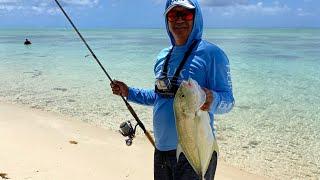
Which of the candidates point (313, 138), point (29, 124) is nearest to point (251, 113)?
point (313, 138)

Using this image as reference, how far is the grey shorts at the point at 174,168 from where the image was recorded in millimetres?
2975

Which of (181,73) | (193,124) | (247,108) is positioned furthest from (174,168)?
(247,108)

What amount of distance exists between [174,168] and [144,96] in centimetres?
74

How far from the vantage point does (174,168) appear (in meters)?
3.11

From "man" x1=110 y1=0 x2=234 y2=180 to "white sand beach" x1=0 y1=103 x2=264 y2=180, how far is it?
3.65 m

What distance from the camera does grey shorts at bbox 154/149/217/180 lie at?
2.97 m

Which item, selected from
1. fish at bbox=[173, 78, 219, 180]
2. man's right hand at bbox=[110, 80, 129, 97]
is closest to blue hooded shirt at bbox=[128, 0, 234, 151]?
fish at bbox=[173, 78, 219, 180]

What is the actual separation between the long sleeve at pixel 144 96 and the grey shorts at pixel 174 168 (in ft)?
1.67

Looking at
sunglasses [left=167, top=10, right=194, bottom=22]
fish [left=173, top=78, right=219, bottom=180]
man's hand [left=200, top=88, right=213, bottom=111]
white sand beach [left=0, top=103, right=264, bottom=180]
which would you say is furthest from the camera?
white sand beach [left=0, top=103, right=264, bottom=180]

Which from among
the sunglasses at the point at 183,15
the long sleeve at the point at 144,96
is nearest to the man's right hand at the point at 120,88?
the long sleeve at the point at 144,96

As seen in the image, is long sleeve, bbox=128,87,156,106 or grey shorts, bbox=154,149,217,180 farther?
long sleeve, bbox=128,87,156,106

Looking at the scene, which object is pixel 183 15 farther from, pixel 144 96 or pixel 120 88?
pixel 120 88

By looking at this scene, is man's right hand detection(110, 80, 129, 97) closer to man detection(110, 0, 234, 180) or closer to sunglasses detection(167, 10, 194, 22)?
man detection(110, 0, 234, 180)

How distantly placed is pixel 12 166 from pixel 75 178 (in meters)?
0.98
